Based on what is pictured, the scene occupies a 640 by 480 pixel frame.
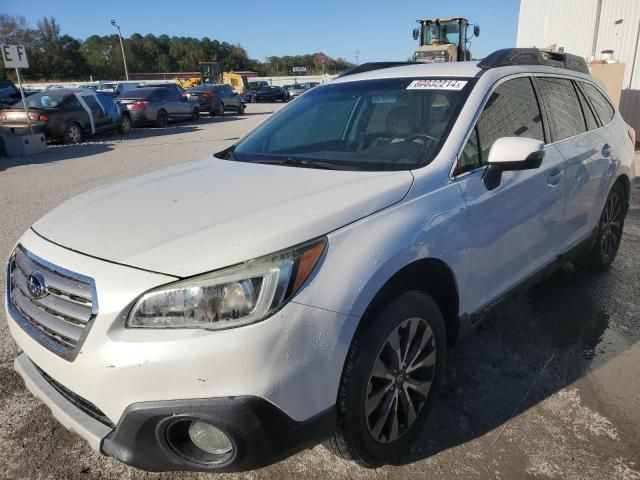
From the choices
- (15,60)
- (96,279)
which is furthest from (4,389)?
(15,60)

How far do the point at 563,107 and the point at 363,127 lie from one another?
60.9 inches

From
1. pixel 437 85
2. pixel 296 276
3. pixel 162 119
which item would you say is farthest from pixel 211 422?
pixel 162 119

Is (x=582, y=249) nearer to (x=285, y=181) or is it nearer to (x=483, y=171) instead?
(x=483, y=171)

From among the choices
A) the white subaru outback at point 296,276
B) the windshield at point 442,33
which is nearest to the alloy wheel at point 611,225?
→ the white subaru outback at point 296,276

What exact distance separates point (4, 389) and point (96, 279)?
1669 mm

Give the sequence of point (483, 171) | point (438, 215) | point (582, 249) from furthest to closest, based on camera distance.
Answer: point (582, 249) → point (483, 171) → point (438, 215)

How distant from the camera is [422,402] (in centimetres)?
241

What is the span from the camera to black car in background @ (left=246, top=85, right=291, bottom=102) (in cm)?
3994

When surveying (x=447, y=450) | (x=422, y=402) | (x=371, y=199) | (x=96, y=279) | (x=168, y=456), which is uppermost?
(x=371, y=199)

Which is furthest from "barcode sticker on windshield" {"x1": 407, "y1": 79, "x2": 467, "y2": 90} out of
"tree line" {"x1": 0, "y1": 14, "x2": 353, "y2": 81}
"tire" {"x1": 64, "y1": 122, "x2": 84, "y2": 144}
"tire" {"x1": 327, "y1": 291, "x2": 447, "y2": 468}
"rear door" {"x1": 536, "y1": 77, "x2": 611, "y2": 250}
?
"tree line" {"x1": 0, "y1": 14, "x2": 353, "y2": 81}

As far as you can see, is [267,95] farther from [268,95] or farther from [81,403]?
[81,403]

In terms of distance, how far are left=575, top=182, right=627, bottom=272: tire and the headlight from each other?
11.2 feet

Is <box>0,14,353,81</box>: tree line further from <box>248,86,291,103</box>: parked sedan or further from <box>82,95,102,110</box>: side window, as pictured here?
<box>82,95,102,110</box>: side window

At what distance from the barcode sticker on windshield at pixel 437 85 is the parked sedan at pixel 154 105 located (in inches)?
669
